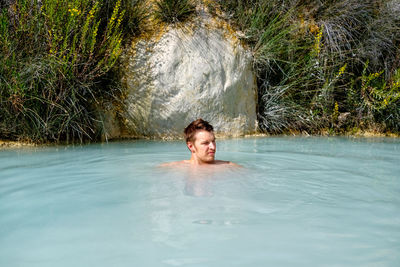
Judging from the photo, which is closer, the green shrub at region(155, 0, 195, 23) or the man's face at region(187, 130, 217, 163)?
the man's face at region(187, 130, 217, 163)

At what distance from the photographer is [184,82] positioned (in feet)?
20.3

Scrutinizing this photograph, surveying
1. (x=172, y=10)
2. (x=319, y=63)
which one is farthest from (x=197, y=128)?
(x=319, y=63)

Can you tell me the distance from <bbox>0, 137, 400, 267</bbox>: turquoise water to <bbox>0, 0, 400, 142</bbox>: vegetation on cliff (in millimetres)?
1130

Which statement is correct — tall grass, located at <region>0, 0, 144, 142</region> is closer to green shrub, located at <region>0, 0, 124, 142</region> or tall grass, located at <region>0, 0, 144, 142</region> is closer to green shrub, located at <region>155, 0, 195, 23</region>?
green shrub, located at <region>0, 0, 124, 142</region>

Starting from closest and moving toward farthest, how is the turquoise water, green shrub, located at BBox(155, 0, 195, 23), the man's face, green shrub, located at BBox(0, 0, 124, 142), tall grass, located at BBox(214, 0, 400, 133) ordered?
the turquoise water → the man's face → green shrub, located at BBox(0, 0, 124, 142) → green shrub, located at BBox(155, 0, 195, 23) → tall grass, located at BBox(214, 0, 400, 133)

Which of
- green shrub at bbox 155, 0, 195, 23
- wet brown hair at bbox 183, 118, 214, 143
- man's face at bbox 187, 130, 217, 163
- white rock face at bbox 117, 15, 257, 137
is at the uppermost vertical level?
green shrub at bbox 155, 0, 195, 23

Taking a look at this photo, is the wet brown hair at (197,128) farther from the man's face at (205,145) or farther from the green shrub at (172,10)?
the green shrub at (172,10)

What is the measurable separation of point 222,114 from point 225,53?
36.3 inches

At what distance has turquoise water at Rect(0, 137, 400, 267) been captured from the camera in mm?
1780

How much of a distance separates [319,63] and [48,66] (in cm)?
411

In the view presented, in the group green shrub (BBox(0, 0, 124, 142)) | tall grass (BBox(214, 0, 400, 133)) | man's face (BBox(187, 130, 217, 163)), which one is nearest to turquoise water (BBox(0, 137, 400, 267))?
man's face (BBox(187, 130, 217, 163))

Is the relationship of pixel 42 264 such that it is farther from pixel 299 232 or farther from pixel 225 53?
pixel 225 53

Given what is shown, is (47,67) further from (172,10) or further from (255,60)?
(255,60)

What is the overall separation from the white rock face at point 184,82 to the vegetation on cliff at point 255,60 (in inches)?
11.1
